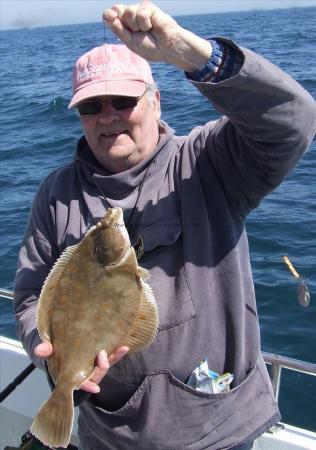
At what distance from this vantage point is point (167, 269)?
105 inches

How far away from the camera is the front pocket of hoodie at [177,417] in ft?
8.68

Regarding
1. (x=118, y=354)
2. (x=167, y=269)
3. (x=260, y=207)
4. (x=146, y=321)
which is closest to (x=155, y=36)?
(x=167, y=269)

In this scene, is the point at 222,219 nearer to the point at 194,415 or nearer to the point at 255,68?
the point at 255,68

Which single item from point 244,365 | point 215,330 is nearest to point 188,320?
point 215,330

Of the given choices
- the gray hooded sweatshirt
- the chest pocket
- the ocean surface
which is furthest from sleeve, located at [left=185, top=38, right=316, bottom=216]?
the ocean surface

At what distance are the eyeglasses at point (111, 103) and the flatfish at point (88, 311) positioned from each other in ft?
1.98

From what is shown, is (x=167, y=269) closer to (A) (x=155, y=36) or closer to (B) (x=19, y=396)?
(A) (x=155, y=36)

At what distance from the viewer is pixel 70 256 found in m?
2.57

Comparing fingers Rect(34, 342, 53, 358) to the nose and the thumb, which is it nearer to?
the nose

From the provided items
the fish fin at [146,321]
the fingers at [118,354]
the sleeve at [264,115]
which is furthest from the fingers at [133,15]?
the fingers at [118,354]

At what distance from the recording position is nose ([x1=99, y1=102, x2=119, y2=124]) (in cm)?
275

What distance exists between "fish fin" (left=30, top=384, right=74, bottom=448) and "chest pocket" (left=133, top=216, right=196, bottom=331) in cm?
54

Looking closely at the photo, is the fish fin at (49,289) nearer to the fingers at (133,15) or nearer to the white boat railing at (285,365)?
the fingers at (133,15)

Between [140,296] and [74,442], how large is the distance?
206cm
